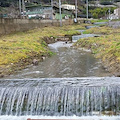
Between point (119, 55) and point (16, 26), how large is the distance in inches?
778

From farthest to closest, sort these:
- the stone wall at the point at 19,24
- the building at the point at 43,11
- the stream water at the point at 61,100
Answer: the building at the point at 43,11 → the stone wall at the point at 19,24 → the stream water at the point at 61,100

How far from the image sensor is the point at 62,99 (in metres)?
8.77

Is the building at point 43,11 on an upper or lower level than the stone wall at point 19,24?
upper

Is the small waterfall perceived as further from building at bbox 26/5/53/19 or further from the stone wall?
building at bbox 26/5/53/19

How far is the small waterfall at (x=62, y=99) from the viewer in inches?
333

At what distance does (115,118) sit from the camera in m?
7.93

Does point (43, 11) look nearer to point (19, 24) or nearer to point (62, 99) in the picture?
point (19, 24)

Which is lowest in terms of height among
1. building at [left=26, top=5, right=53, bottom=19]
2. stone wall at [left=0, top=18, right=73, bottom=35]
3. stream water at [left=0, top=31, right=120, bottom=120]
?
stream water at [left=0, top=31, right=120, bottom=120]

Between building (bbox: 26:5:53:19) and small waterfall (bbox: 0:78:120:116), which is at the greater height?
building (bbox: 26:5:53:19)

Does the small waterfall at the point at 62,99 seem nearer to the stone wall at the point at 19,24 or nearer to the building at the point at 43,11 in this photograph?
the stone wall at the point at 19,24

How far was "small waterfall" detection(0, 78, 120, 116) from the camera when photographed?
8.46m

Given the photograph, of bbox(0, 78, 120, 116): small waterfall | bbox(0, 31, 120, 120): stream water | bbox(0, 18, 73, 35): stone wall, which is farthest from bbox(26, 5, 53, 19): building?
bbox(0, 78, 120, 116): small waterfall

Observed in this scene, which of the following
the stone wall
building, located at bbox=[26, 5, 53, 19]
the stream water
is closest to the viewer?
the stream water

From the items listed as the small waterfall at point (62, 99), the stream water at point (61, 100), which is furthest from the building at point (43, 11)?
the small waterfall at point (62, 99)
